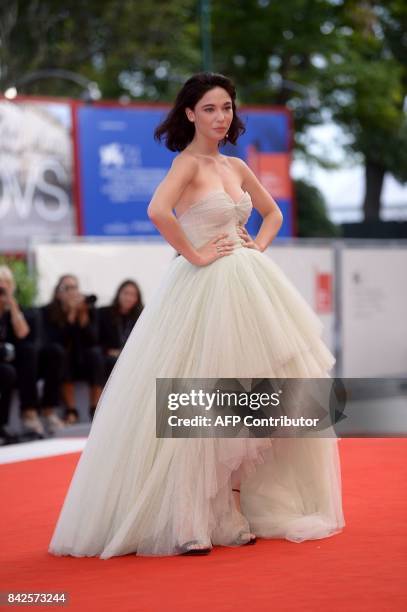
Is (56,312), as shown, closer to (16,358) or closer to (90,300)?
(90,300)

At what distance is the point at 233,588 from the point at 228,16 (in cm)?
3613

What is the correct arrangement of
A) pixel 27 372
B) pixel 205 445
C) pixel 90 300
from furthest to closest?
pixel 90 300, pixel 27 372, pixel 205 445

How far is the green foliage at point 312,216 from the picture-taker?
130 feet

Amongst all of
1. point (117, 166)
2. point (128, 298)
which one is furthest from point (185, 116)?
point (117, 166)

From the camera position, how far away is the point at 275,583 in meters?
5.09

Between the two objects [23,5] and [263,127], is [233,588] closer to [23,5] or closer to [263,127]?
[263,127]

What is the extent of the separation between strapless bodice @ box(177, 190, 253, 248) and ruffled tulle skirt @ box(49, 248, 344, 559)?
127 mm

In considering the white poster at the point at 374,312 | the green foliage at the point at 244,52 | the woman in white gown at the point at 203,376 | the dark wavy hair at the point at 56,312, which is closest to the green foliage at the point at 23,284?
the dark wavy hair at the point at 56,312

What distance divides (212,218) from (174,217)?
0.17 meters

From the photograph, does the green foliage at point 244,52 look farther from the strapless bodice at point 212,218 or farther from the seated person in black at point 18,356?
the strapless bodice at point 212,218

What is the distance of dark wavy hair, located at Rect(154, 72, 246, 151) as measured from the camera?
6.25m

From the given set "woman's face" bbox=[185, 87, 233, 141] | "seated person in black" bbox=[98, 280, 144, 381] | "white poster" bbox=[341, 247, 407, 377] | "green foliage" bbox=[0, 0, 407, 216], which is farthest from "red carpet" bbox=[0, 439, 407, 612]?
"green foliage" bbox=[0, 0, 407, 216]

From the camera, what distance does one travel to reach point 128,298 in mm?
12031

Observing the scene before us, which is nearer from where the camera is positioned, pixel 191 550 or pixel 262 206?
pixel 191 550
